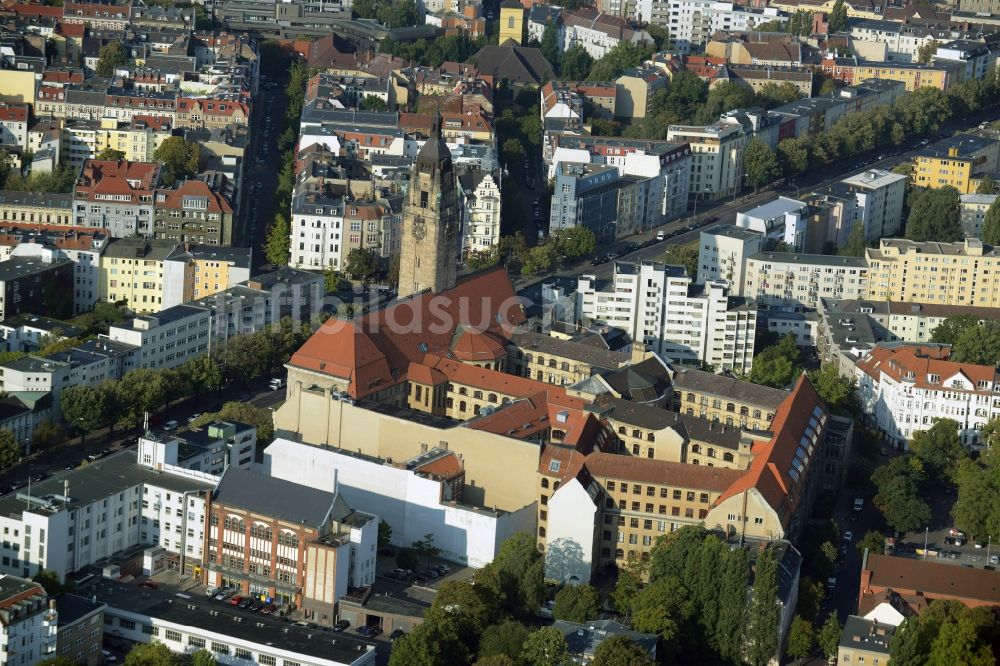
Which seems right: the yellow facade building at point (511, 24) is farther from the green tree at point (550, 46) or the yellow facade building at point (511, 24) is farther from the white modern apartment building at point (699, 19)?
the white modern apartment building at point (699, 19)

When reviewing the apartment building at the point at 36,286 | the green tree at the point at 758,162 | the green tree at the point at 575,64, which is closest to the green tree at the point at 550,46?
the green tree at the point at 575,64

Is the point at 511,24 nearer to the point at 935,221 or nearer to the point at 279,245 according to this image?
the point at 935,221

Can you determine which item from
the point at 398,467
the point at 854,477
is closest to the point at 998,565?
the point at 854,477

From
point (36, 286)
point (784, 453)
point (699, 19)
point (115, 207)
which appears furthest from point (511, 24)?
point (784, 453)

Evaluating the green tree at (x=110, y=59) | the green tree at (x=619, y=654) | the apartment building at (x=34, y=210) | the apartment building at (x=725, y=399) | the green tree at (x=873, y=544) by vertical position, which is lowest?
the green tree at (x=619, y=654)

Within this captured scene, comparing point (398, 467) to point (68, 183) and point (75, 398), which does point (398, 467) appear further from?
point (68, 183)

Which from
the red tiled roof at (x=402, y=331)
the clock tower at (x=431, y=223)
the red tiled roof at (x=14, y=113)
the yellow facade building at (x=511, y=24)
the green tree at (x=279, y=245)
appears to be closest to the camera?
the red tiled roof at (x=402, y=331)
